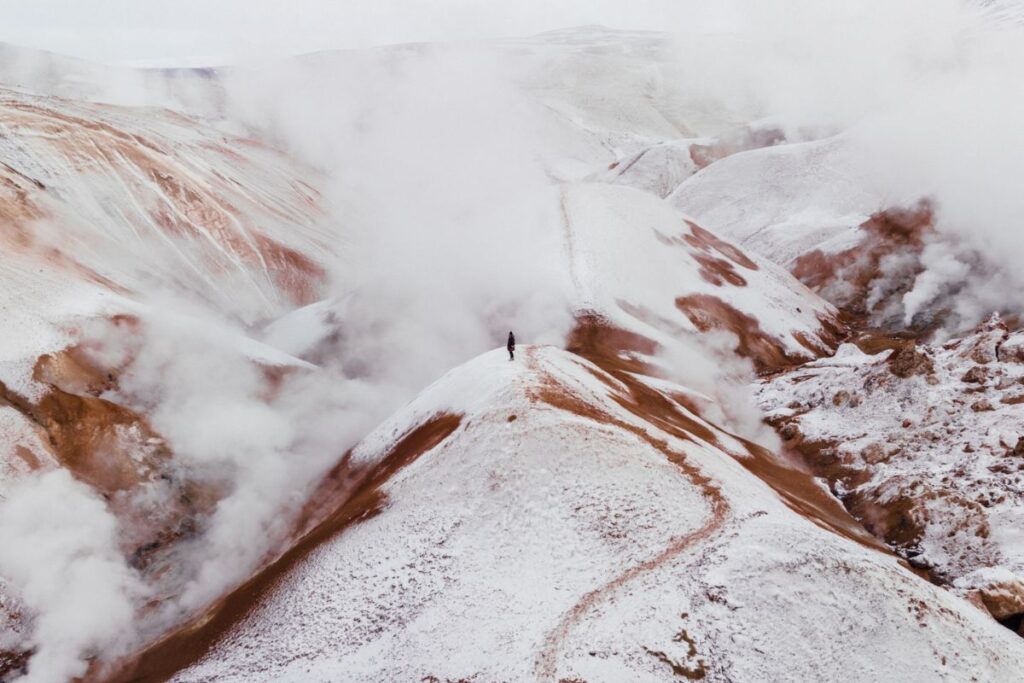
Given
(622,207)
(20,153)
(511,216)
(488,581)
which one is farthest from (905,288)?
(20,153)

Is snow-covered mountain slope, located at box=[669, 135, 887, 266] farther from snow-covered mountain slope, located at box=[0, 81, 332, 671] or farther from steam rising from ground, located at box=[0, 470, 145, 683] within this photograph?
steam rising from ground, located at box=[0, 470, 145, 683]

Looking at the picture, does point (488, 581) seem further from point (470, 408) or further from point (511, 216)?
point (511, 216)

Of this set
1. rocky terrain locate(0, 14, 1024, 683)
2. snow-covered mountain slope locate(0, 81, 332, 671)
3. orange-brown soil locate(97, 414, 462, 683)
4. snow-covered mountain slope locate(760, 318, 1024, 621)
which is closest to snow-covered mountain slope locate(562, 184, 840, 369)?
rocky terrain locate(0, 14, 1024, 683)

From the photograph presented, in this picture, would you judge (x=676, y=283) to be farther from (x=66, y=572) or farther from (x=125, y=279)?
(x=66, y=572)

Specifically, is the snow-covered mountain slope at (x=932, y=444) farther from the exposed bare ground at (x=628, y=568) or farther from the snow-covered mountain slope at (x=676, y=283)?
the exposed bare ground at (x=628, y=568)

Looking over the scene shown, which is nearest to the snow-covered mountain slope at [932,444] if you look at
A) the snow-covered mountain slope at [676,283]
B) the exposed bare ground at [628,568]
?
the snow-covered mountain slope at [676,283]

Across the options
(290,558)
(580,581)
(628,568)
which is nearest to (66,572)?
(290,558)
